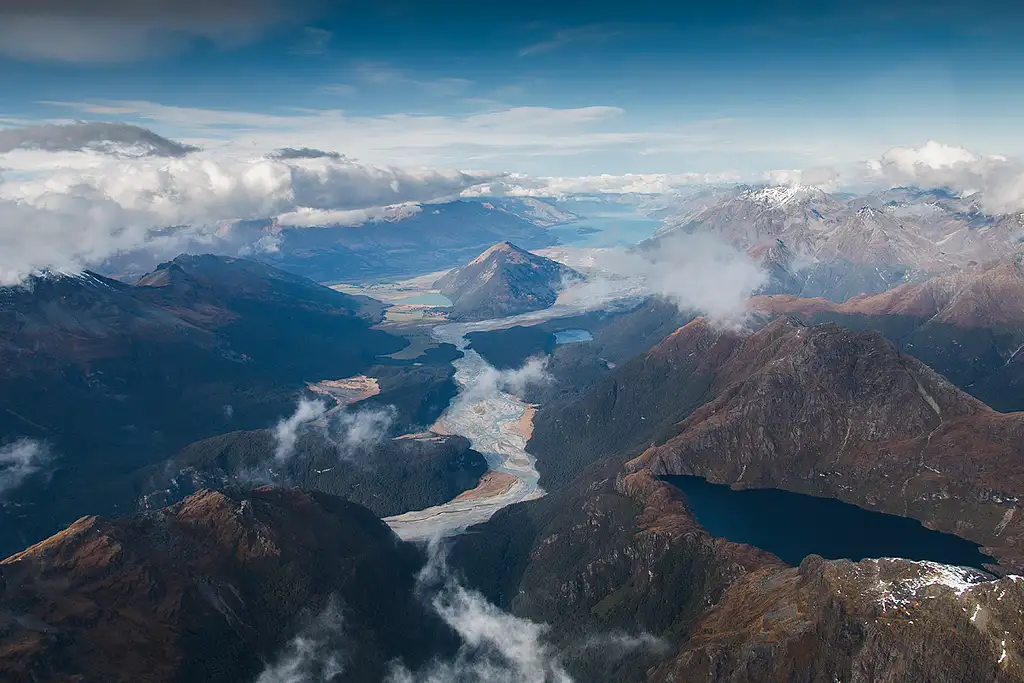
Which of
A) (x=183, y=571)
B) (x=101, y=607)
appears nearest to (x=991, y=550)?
(x=183, y=571)

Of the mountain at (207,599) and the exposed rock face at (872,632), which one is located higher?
the exposed rock face at (872,632)

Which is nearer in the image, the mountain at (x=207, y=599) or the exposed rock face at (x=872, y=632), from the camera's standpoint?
the exposed rock face at (x=872, y=632)

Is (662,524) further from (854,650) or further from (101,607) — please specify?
(101,607)

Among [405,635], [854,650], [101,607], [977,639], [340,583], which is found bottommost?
[405,635]

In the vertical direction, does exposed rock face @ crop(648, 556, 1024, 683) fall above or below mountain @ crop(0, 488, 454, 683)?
above

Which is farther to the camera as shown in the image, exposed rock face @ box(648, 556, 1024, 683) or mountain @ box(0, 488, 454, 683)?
mountain @ box(0, 488, 454, 683)

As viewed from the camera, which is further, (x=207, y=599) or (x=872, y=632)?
(x=207, y=599)

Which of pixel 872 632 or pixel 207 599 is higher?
pixel 872 632

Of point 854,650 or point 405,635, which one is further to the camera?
point 405,635
